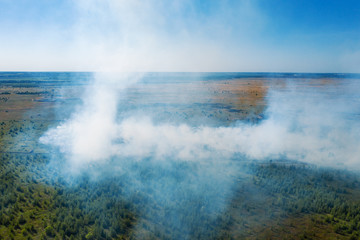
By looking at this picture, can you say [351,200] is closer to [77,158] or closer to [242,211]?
[242,211]

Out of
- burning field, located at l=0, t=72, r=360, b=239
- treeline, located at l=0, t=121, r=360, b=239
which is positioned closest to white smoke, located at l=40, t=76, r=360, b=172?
burning field, located at l=0, t=72, r=360, b=239

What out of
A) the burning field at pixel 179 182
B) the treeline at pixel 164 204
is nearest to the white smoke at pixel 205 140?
the burning field at pixel 179 182

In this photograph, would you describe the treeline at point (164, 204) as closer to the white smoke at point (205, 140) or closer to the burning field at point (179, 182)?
the burning field at point (179, 182)

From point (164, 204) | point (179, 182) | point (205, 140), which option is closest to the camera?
point (164, 204)

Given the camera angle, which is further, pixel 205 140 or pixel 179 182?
pixel 205 140

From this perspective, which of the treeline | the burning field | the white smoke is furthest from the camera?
the white smoke

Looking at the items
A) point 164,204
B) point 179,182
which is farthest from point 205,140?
point 164,204

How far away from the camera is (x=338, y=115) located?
48.3 meters

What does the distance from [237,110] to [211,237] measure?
44.6 metres

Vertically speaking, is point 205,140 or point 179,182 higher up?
point 205,140

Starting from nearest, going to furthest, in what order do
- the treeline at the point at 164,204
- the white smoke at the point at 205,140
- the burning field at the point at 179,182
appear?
the treeline at the point at 164,204 < the burning field at the point at 179,182 < the white smoke at the point at 205,140

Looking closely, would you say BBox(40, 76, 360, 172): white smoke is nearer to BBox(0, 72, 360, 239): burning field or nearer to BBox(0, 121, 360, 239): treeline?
BBox(0, 72, 360, 239): burning field

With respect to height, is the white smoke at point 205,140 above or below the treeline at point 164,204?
above

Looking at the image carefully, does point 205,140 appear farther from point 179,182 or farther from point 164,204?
point 164,204
